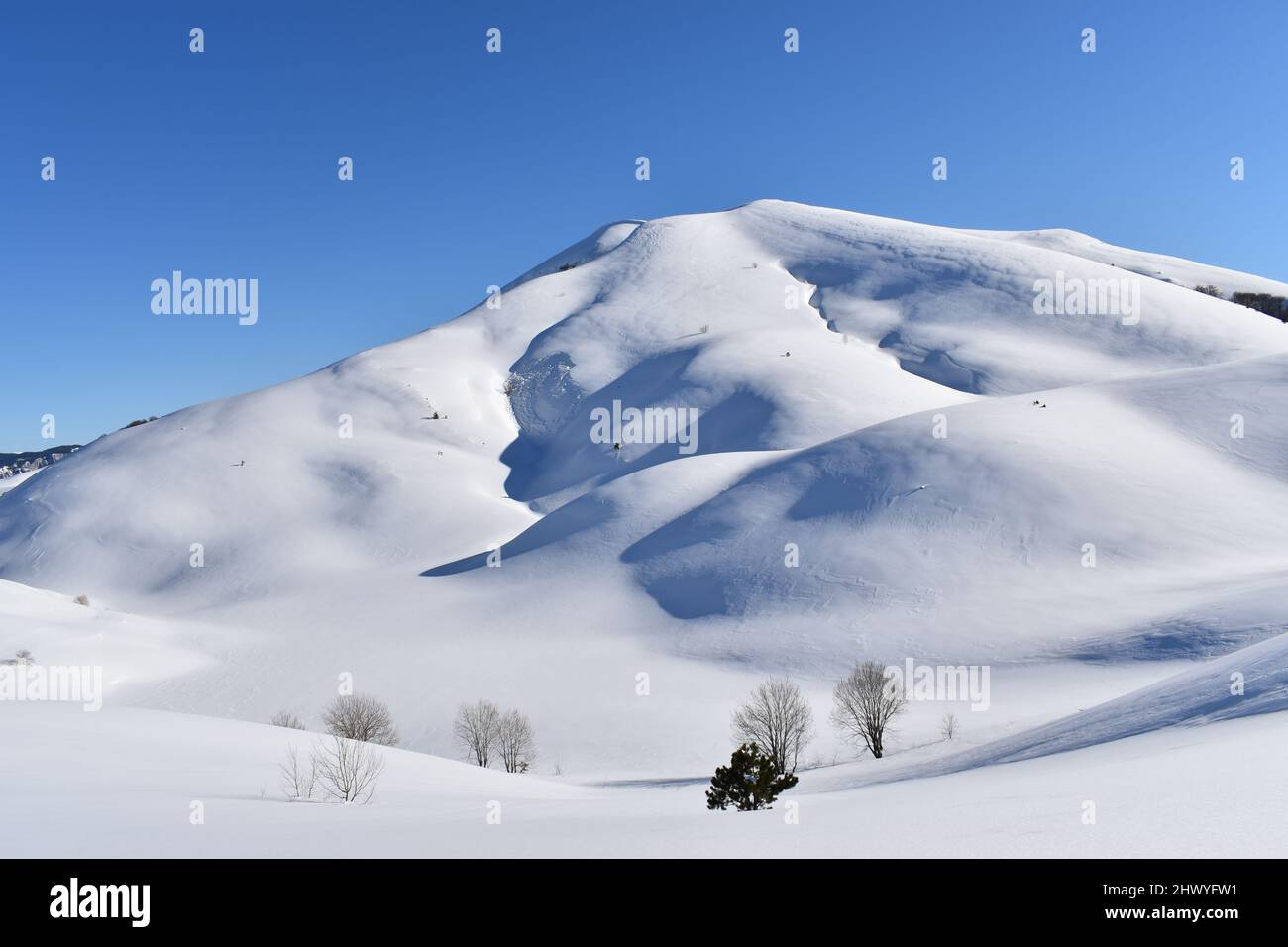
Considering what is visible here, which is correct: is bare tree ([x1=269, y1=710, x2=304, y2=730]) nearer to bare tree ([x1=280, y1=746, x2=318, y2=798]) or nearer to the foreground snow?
the foreground snow

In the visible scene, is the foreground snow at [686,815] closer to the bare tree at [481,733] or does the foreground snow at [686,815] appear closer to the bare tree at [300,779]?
the bare tree at [300,779]

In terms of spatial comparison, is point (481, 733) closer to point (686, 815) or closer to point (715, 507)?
point (686, 815)

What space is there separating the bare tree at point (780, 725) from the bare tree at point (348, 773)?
14.5 m

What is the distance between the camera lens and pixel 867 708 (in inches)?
1119

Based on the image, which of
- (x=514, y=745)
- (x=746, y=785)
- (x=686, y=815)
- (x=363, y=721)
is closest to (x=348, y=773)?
(x=686, y=815)

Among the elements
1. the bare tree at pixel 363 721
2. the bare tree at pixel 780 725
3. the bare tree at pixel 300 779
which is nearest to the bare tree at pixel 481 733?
the bare tree at pixel 363 721

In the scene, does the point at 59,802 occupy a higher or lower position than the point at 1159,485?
lower

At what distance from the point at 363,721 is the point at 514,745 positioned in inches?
253

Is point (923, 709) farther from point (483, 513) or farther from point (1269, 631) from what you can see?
point (483, 513)

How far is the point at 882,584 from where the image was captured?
43.1 m

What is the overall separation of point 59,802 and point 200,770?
14.6 ft

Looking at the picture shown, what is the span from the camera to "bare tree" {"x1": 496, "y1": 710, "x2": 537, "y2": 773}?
30.2m

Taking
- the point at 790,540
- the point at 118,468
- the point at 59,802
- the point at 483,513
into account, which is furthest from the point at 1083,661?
the point at 118,468
